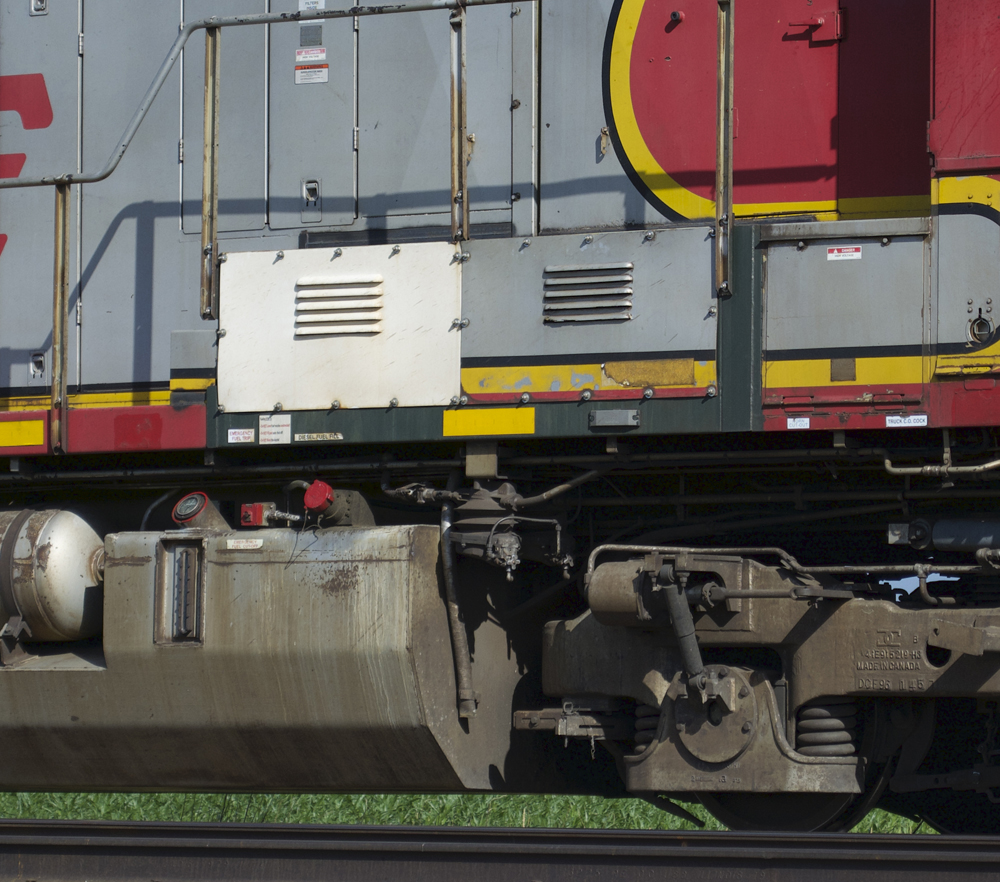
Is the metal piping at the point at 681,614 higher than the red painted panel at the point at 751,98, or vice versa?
the red painted panel at the point at 751,98

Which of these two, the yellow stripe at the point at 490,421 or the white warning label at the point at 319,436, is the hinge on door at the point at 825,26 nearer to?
the yellow stripe at the point at 490,421

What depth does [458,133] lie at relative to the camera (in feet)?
14.6

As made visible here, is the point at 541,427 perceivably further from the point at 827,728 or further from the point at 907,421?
the point at 827,728

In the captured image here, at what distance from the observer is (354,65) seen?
5145 millimetres

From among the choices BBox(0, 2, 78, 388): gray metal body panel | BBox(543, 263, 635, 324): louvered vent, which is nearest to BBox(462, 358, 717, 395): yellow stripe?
BBox(543, 263, 635, 324): louvered vent

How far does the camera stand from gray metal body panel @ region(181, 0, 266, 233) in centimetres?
522

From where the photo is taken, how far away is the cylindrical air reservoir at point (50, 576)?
4.62m

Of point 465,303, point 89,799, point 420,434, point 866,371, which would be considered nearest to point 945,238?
point 866,371

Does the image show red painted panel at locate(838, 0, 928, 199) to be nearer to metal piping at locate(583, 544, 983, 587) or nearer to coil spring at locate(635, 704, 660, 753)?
metal piping at locate(583, 544, 983, 587)

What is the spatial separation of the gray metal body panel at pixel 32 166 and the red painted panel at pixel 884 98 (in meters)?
3.41

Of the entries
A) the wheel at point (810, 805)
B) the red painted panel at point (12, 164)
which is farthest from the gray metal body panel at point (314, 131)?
the wheel at point (810, 805)

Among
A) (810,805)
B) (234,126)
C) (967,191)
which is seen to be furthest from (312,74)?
(810,805)

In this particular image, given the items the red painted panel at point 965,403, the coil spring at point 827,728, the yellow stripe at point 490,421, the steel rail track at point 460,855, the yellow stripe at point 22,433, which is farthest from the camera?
the yellow stripe at point 22,433

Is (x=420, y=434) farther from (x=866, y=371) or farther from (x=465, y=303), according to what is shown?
(x=866, y=371)
